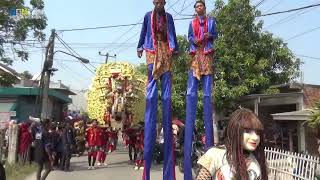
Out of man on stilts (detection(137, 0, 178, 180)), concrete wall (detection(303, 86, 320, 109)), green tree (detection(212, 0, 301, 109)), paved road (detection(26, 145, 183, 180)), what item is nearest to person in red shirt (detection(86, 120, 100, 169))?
paved road (detection(26, 145, 183, 180))

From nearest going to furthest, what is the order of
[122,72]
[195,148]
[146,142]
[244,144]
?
[244,144], [146,142], [195,148], [122,72]

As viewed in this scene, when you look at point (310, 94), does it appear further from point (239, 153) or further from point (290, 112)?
point (239, 153)

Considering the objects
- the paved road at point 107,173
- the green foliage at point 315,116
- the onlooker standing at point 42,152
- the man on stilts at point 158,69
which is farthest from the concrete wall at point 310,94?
the man on stilts at point 158,69

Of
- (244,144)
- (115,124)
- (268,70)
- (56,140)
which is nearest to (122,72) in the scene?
(115,124)

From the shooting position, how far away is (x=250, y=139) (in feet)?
12.1

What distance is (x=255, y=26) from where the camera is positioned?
19.3 meters

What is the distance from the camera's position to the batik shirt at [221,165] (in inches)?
145

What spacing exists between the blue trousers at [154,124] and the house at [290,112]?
24.3 ft

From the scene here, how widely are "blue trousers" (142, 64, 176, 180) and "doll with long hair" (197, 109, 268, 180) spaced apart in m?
5.08

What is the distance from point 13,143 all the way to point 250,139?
13.7 metres

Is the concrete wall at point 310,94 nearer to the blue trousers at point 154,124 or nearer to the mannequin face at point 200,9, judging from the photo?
the mannequin face at point 200,9

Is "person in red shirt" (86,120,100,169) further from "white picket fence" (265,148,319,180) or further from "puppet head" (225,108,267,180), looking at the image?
"puppet head" (225,108,267,180)

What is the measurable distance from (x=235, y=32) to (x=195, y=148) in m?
6.31

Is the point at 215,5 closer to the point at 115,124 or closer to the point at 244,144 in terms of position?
the point at 115,124
